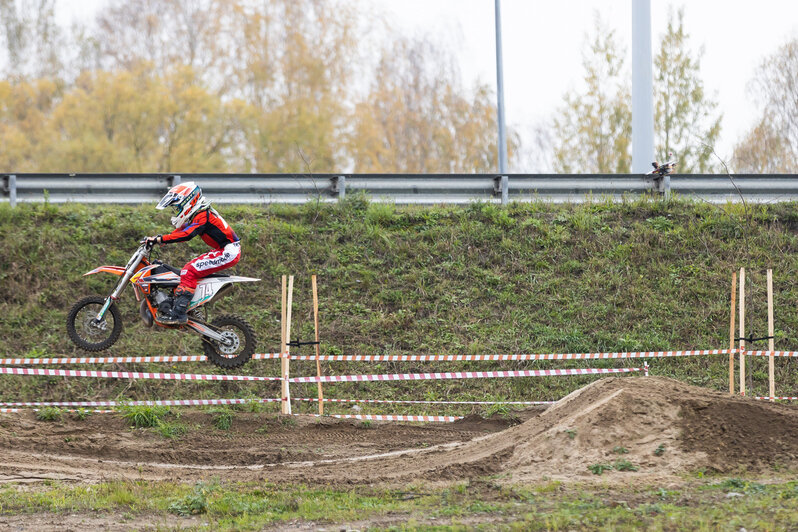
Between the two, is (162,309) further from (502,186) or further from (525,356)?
(502,186)

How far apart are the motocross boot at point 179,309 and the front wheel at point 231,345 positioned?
513 millimetres

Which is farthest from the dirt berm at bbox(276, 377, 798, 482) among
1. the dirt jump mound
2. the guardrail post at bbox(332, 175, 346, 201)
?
the guardrail post at bbox(332, 175, 346, 201)

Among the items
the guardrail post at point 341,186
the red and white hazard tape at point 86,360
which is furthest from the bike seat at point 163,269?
the guardrail post at point 341,186

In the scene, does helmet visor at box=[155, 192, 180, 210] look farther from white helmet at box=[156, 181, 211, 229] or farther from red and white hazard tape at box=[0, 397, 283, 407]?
red and white hazard tape at box=[0, 397, 283, 407]

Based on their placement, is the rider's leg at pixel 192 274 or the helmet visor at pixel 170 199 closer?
the helmet visor at pixel 170 199

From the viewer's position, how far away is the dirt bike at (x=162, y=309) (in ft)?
39.2

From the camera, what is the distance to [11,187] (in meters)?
16.9

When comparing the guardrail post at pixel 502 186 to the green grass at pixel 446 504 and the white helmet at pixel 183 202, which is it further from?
the green grass at pixel 446 504

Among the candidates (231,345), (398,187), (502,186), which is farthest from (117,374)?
(502,186)

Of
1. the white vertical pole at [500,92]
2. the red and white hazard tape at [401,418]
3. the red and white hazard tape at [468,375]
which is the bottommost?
the red and white hazard tape at [401,418]

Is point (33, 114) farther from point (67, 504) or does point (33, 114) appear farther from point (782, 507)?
point (782, 507)

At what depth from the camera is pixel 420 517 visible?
7094 millimetres

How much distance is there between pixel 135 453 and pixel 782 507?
7.76m

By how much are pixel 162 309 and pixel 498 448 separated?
524 centimetres
